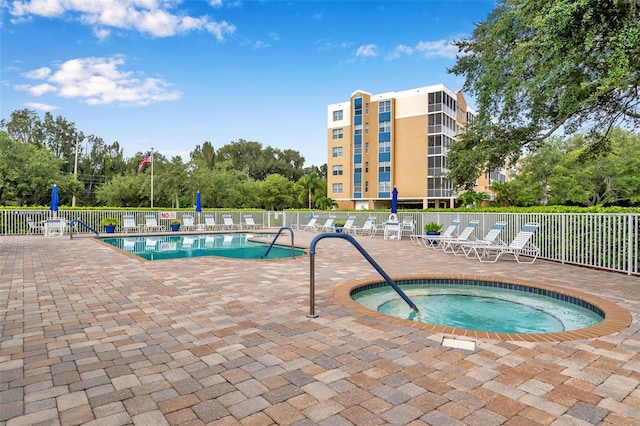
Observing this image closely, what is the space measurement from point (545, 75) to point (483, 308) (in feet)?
20.3

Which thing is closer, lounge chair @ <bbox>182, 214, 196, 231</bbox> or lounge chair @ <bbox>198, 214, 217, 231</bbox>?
lounge chair @ <bbox>182, 214, 196, 231</bbox>

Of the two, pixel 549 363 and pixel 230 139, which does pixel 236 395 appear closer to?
pixel 549 363

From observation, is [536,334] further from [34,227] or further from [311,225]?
[34,227]

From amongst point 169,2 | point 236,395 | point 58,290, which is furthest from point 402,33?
point 236,395

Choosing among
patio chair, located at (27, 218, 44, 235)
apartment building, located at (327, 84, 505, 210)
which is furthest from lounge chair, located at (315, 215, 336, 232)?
apartment building, located at (327, 84, 505, 210)

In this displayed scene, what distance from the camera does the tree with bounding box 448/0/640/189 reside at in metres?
7.37

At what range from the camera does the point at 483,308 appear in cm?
556

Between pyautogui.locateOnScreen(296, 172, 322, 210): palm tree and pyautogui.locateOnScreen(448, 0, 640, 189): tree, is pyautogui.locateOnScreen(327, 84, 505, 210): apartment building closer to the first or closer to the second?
pyautogui.locateOnScreen(296, 172, 322, 210): palm tree

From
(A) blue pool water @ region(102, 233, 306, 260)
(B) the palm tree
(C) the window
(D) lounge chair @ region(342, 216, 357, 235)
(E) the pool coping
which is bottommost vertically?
(A) blue pool water @ region(102, 233, 306, 260)

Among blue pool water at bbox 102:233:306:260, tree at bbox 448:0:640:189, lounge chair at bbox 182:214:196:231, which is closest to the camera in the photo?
tree at bbox 448:0:640:189

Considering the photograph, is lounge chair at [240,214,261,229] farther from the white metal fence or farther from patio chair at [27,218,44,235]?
the white metal fence

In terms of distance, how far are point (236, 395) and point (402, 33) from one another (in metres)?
16.2

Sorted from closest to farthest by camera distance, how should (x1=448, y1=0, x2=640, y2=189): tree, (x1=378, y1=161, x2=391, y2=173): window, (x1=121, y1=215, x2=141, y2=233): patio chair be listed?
(x1=448, y1=0, x2=640, y2=189): tree < (x1=121, y1=215, x2=141, y2=233): patio chair < (x1=378, y1=161, x2=391, y2=173): window

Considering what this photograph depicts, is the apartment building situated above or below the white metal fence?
above
